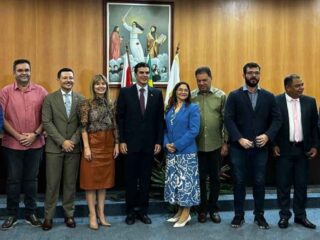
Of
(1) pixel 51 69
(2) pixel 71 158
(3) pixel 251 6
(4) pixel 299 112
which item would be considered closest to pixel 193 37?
(3) pixel 251 6

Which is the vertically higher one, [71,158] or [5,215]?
[71,158]

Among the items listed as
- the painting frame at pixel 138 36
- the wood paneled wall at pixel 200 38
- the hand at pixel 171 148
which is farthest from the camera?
the painting frame at pixel 138 36

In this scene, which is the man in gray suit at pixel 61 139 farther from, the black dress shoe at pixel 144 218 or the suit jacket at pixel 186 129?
the suit jacket at pixel 186 129

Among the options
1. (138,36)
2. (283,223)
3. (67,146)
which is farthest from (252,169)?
(138,36)

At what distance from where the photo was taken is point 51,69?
5410mm

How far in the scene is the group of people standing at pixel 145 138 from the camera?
146 inches

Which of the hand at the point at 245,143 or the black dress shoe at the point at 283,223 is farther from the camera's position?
the black dress shoe at the point at 283,223

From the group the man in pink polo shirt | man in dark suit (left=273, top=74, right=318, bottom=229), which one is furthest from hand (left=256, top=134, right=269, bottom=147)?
the man in pink polo shirt

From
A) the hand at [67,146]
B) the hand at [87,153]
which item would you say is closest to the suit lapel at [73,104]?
the hand at [67,146]

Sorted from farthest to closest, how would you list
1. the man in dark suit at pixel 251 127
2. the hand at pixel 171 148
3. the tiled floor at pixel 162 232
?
the hand at pixel 171 148 < the man in dark suit at pixel 251 127 < the tiled floor at pixel 162 232

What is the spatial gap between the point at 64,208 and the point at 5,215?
28.8 inches

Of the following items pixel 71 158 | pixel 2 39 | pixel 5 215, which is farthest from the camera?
pixel 2 39

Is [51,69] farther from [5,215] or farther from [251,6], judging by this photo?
[251,6]

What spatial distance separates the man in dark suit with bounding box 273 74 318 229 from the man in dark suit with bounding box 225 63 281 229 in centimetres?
15
